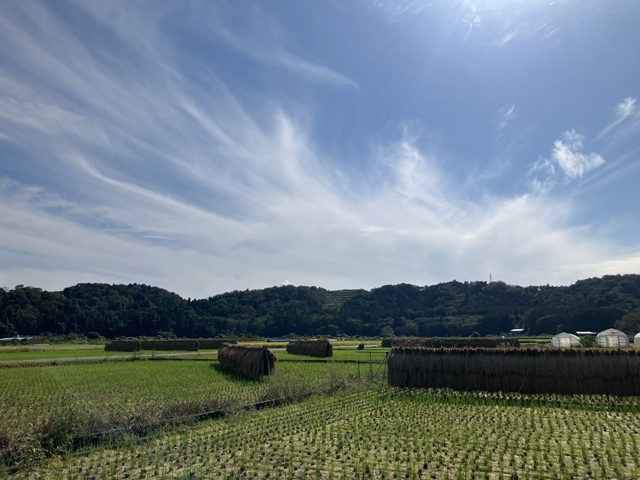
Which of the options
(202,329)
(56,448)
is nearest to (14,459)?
(56,448)

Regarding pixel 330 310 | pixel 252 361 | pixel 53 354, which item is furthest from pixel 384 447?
pixel 330 310

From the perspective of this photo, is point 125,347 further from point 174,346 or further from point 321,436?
point 321,436

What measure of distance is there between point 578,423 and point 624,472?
4.16 meters

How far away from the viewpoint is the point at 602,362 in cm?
1542

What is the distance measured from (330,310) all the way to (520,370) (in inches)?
5813

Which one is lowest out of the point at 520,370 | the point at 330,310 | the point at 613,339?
the point at 520,370

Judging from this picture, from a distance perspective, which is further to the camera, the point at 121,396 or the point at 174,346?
the point at 174,346

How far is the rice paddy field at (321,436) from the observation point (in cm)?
783

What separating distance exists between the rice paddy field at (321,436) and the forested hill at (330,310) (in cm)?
9632

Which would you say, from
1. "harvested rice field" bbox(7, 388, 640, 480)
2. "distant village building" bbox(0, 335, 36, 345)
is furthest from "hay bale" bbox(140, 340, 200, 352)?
"harvested rice field" bbox(7, 388, 640, 480)

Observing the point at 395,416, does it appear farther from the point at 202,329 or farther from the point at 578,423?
the point at 202,329

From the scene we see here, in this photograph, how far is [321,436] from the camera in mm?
10195

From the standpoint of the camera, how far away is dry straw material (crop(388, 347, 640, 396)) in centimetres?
1525

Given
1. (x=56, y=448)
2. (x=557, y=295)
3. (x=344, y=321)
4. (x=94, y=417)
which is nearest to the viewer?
(x=56, y=448)
